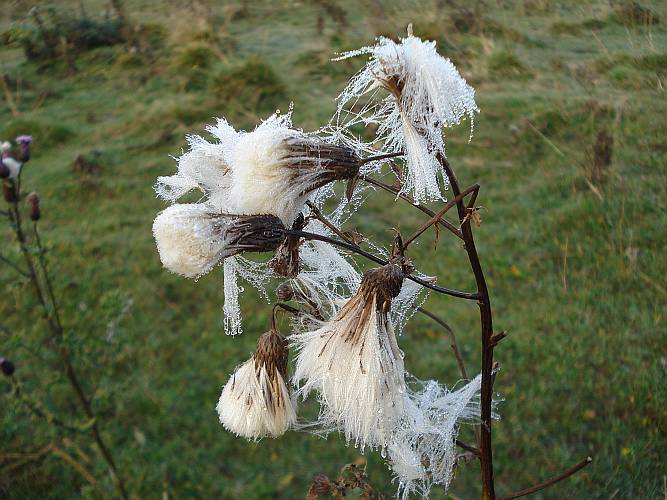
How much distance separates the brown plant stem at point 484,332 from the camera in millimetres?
730

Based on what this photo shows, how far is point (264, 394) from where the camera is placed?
855mm

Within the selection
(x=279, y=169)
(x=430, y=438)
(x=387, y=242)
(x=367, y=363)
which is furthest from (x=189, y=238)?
(x=387, y=242)

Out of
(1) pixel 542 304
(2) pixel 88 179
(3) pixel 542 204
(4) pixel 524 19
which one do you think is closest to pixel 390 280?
(1) pixel 542 304

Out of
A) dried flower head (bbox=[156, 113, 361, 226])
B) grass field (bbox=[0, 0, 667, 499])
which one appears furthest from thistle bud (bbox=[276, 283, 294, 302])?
grass field (bbox=[0, 0, 667, 499])

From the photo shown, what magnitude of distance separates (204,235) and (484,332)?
1.11ft

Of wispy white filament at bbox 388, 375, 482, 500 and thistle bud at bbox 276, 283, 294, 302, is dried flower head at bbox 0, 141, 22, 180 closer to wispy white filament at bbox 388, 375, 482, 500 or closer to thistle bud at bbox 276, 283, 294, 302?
thistle bud at bbox 276, 283, 294, 302

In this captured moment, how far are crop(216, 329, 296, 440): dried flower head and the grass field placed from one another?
0.59 meters

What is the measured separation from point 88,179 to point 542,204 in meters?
1.92

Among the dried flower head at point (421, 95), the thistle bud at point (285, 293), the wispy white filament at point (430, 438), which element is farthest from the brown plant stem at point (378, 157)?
the wispy white filament at point (430, 438)

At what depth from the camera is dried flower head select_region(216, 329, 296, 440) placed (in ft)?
2.80

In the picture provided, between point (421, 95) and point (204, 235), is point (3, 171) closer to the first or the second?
point (204, 235)

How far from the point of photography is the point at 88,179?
304cm

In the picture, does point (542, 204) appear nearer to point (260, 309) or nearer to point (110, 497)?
point (260, 309)

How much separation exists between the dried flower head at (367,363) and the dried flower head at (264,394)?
12 centimetres
